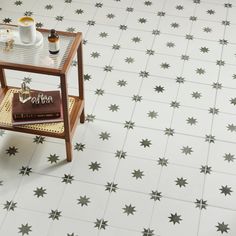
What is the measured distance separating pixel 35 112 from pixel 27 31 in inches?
22.7

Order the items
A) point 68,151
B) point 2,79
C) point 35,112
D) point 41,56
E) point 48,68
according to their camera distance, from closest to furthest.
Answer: point 48,68 → point 41,56 → point 35,112 → point 68,151 → point 2,79

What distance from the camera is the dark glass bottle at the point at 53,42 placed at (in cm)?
288

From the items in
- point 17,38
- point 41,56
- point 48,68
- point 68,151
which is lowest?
point 68,151

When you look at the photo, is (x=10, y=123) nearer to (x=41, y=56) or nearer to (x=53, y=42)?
(x=41, y=56)

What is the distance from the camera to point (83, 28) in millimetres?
4598

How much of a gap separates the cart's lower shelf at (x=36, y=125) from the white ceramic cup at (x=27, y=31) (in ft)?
2.06

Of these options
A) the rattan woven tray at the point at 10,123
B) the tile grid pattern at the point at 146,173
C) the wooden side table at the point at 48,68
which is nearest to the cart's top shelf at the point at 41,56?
the wooden side table at the point at 48,68

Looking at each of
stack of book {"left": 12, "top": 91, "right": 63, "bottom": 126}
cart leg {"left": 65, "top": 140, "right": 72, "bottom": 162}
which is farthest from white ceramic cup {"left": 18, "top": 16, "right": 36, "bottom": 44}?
cart leg {"left": 65, "top": 140, "right": 72, "bottom": 162}

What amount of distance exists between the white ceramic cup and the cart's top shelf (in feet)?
0.14

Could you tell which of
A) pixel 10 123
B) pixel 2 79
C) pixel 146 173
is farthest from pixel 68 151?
pixel 2 79

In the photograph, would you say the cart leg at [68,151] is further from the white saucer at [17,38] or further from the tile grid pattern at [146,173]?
the white saucer at [17,38]

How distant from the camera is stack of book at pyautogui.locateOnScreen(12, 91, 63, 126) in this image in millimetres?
3199

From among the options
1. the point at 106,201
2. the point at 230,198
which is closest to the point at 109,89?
the point at 106,201

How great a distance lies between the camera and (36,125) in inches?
130
